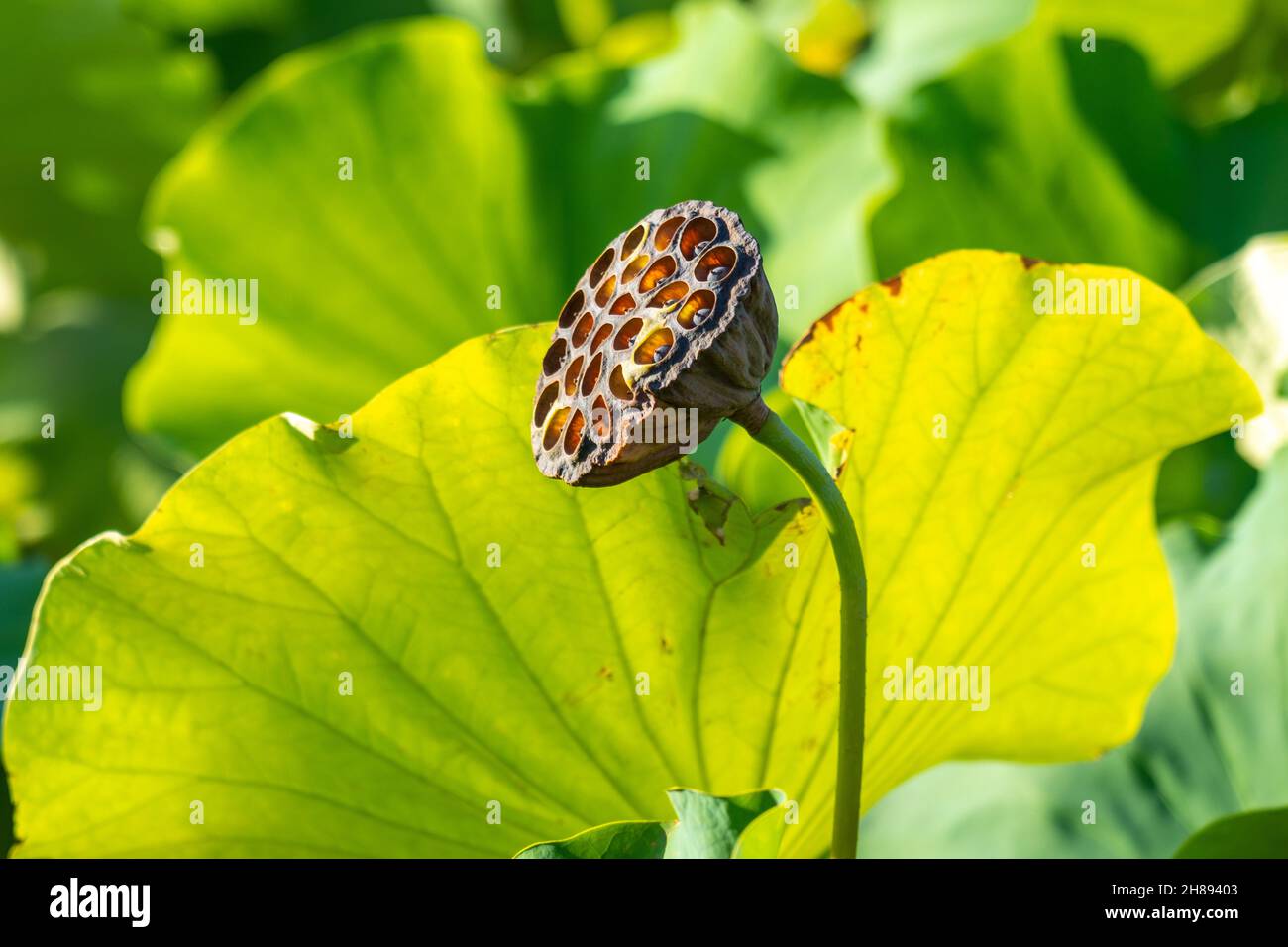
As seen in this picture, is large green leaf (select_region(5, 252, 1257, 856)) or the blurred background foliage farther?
the blurred background foliage

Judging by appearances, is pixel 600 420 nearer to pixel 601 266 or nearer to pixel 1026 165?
pixel 601 266

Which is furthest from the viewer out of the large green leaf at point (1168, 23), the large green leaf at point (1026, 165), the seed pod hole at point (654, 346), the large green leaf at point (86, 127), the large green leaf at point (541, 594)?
the large green leaf at point (86, 127)

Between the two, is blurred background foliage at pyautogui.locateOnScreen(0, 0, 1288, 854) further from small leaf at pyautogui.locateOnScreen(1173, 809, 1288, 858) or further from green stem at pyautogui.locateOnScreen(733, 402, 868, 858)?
green stem at pyautogui.locateOnScreen(733, 402, 868, 858)

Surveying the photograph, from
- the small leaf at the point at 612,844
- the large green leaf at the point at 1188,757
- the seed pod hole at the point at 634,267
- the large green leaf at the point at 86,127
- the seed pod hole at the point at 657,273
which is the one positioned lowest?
the small leaf at the point at 612,844

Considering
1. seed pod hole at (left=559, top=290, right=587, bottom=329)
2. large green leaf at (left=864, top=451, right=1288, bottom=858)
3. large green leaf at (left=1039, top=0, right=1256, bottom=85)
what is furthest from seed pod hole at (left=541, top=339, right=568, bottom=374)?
large green leaf at (left=1039, top=0, right=1256, bottom=85)

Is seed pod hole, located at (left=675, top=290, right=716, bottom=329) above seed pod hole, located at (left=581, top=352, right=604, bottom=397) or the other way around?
above

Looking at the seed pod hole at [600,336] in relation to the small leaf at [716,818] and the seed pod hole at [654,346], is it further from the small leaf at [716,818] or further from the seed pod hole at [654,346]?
the small leaf at [716,818]

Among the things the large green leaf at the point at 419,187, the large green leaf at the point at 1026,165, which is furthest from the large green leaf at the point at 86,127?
the large green leaf at the point at 1026,165

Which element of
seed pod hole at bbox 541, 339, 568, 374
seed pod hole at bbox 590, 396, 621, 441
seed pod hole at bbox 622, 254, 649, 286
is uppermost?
seed pod hole at bbox 622, 254, 649, 286
